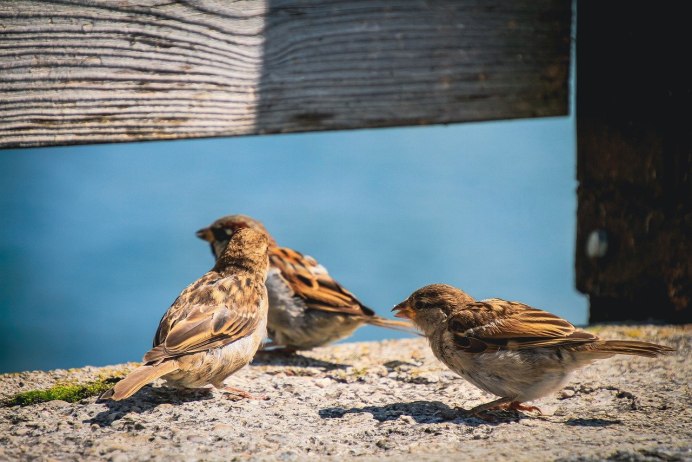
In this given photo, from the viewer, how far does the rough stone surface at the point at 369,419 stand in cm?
277

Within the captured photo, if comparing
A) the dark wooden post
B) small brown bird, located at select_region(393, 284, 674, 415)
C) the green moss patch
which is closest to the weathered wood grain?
the dark wooden post

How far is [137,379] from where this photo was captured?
3.21 meters

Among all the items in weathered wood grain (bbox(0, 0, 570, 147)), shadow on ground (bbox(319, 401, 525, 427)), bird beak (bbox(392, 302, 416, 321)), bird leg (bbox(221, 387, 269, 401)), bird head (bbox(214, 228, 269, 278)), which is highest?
weathered wood grain (bbox(0, 0, 570, 147))

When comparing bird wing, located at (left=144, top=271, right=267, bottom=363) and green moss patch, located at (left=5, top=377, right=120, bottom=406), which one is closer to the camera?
green moss patch, located at (left=5, top=377, right=120, bottom=406)

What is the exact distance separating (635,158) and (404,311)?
1337 millimetres

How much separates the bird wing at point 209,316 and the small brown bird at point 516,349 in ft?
2.70

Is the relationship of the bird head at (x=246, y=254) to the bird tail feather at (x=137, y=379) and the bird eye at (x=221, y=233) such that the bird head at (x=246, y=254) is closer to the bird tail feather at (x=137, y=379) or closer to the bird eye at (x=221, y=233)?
the bird eye at (x=221, y=233)

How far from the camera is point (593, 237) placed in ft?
14.9

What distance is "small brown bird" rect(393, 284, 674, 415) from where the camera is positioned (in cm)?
337

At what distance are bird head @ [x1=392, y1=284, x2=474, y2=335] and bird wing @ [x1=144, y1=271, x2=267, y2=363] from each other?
653mm

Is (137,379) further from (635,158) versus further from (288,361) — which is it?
(635,158)

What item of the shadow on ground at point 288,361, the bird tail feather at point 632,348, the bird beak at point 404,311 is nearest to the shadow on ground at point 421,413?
the bird tail feather at point 632,348

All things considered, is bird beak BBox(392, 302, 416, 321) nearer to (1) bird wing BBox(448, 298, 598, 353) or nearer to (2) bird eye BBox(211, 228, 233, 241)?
(1) bird wing BBox(448, 298, 598, 353)

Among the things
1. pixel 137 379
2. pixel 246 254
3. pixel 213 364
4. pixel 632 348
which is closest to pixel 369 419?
pixel 213 364
